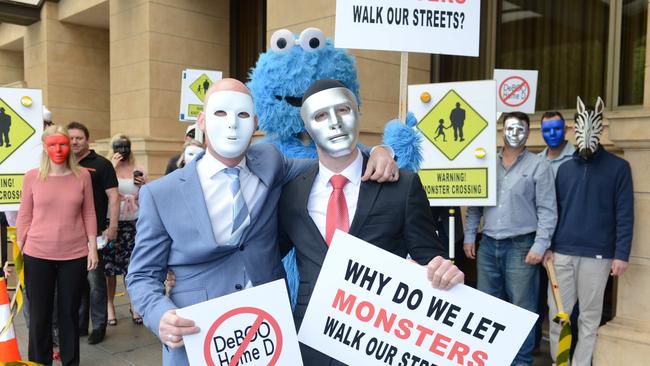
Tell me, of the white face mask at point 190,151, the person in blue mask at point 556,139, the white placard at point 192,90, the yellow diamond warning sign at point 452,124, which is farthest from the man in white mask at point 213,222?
the white placard at point 192,90

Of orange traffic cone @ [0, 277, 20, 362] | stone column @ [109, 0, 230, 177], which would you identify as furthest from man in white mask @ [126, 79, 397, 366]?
stone column @ [109, 0, 230, 177]

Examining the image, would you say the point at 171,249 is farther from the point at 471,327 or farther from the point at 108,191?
the point at 108,191

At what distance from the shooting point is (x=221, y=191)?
75.7 inches

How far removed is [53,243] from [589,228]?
3.83m

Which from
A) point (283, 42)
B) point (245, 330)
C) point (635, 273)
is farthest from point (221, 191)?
point (635, 273)

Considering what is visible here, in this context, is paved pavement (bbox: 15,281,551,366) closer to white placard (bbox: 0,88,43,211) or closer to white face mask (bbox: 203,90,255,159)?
white placard (bbox: 0,88,43,211)

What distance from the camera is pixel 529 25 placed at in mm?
6242

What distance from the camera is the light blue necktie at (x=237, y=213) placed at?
1877 mm

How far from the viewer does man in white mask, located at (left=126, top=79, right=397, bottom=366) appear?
183 centimetres

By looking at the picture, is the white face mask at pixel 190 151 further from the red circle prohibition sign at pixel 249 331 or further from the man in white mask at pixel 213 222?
the red circle prohibition sign at pixel 249 331

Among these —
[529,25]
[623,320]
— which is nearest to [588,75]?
[529,25]

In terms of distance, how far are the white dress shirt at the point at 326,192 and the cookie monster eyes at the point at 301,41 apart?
4.35 feet

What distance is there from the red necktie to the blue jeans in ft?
8.42

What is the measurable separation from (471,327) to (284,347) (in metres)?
0.61
